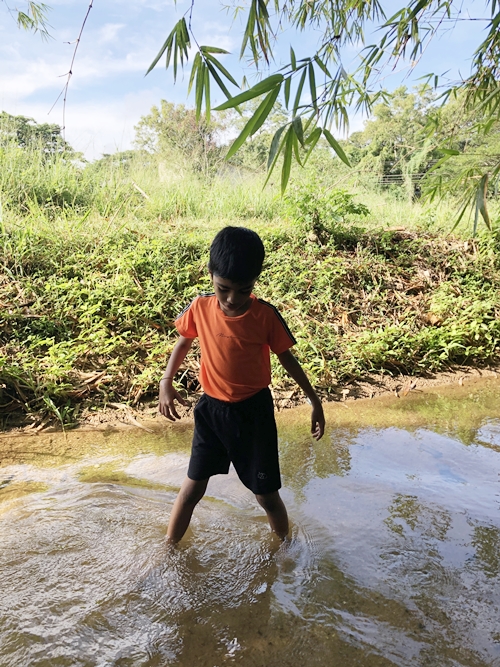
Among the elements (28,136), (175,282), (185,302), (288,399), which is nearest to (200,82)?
(288,399)

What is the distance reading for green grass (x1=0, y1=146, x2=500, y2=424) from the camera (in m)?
4.03

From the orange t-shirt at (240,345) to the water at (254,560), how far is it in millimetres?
776

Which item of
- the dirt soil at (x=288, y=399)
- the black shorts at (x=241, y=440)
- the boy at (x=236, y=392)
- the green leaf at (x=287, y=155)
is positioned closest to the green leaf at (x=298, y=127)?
the green leaf at (x=287, y=155)

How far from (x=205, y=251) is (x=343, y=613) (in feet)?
14.6

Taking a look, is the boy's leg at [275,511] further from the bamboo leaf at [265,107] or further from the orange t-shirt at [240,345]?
the bamboo leaf at [265,107]

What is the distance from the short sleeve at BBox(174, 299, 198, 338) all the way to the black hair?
0.32 metres

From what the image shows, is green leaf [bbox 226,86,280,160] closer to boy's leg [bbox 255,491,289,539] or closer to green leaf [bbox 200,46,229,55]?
green leaf [bbox 200,46,229,55]

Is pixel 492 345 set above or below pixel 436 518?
above

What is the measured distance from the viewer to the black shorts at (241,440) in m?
1.95

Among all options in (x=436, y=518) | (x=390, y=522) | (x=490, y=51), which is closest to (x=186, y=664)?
(x=390, y=522)

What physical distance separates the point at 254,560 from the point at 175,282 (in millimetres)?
3471

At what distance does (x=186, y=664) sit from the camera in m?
1.53

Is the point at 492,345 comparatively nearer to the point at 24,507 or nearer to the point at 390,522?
the point at 390,522

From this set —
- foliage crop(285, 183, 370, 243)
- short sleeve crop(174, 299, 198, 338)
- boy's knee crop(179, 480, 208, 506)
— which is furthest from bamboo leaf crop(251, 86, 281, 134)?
foliage crop(285, 183, 370, 243)
